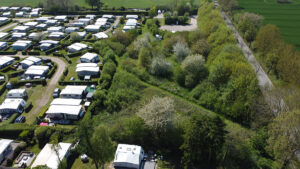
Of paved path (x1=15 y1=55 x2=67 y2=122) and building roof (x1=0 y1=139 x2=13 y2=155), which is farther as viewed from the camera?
paved path (x1=15 y1=55 x2=67 y2=122)

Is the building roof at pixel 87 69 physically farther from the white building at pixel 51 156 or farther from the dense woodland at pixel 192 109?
the white building at pixel 51 156

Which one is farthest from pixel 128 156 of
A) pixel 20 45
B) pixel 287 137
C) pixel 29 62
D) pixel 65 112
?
pixel 20 45

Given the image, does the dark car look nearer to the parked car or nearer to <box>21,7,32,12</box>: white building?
the parked car

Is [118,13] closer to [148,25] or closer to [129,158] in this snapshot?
[148,25]

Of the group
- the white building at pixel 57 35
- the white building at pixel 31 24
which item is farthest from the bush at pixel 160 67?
the white building at pixel 31 24

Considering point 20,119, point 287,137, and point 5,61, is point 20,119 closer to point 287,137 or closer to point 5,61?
point 5,61

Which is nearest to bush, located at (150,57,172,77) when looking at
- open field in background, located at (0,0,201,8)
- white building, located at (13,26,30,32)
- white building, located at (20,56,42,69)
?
white building, located at (20,56,42,69)
